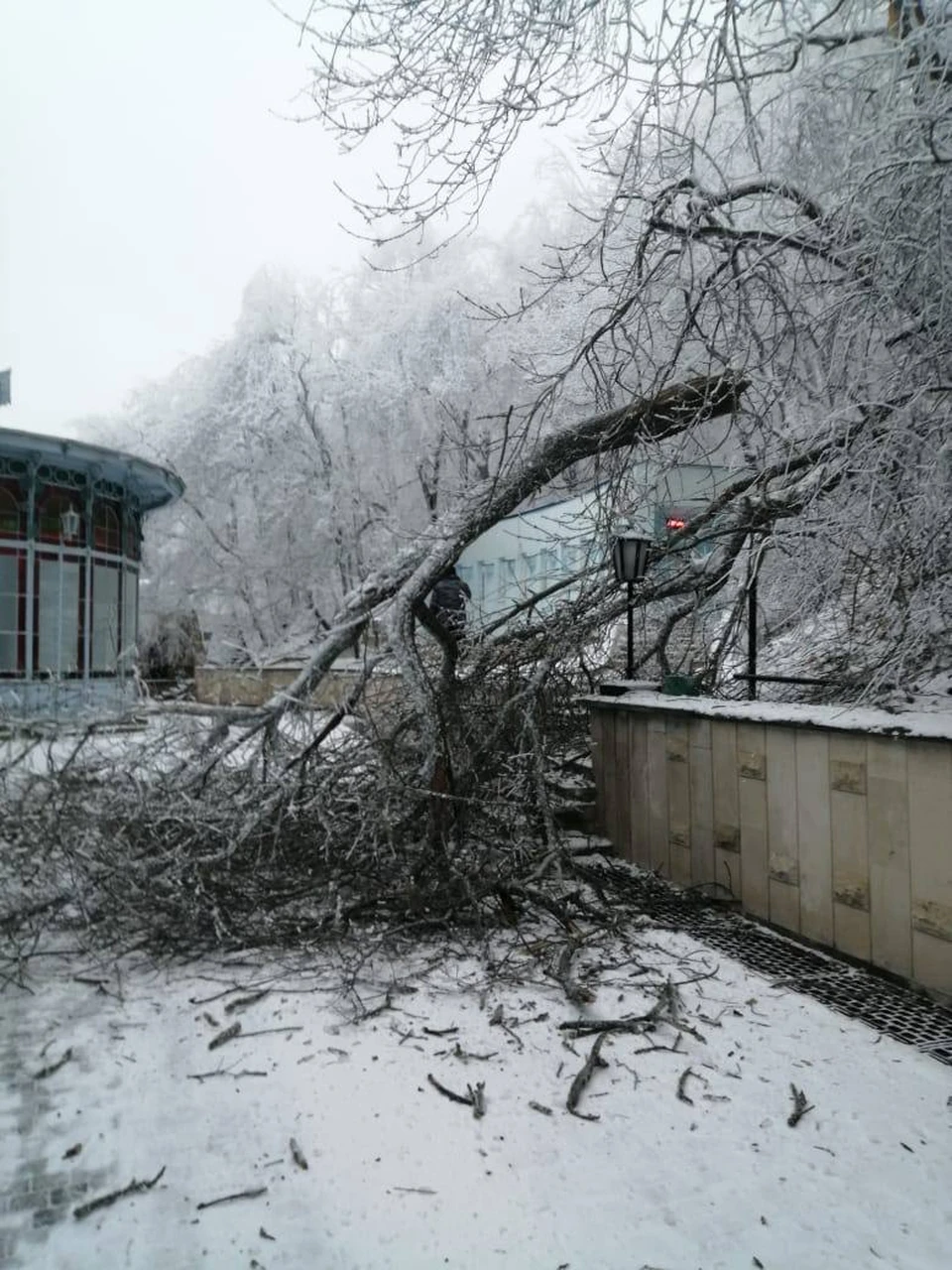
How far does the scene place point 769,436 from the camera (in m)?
5.42

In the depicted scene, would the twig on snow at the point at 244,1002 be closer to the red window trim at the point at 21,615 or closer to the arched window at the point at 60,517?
the red window trim at the point at 21,615

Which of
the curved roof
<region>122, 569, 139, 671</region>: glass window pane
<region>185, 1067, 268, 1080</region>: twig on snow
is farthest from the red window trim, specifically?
<region>185, 1067, 268, 1080</region>: twig on snow

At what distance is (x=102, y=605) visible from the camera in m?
14.8

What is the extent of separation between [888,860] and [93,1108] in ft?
10.1

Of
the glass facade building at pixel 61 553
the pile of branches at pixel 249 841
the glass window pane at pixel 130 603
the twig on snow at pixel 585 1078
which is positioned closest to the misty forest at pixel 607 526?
the pile of branches at pixel 249 841

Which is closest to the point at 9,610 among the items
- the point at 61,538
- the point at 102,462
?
the point at 61,538

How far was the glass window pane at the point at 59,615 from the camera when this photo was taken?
13680 mm

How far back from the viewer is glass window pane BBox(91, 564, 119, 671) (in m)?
14.5

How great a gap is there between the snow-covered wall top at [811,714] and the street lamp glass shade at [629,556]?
805mm

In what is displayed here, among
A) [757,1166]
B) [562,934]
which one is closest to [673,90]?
[562,934]

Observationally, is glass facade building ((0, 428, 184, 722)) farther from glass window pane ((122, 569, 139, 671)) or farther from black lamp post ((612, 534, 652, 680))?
black lamp post ((612, 534, 652, 680))

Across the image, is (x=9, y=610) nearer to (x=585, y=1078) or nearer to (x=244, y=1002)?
(x=244, y=1002)

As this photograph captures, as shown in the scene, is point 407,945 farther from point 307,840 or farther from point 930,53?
point 930,53

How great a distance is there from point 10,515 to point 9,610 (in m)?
1.42
